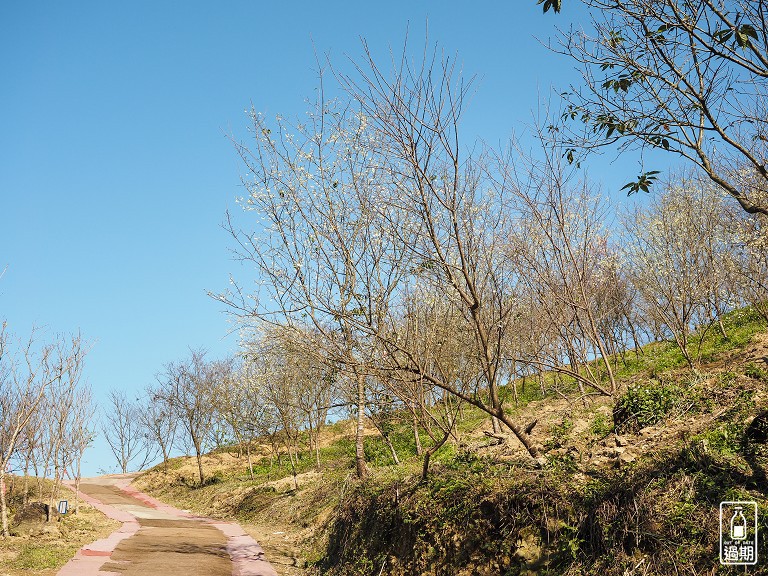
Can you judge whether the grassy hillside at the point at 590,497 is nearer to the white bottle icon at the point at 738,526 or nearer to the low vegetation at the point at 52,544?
the white bottle icon at the point at 738,526

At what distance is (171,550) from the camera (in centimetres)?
1364

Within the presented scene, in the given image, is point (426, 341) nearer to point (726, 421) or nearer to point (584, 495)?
point (584, 495)

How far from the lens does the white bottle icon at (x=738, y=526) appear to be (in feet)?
14.9

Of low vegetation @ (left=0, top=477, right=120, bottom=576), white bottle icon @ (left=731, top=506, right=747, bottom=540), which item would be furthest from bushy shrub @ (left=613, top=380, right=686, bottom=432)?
low vegetation @ (left=0, top=477, right=120, bottom=576)

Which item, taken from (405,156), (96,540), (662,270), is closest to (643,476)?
(405,156)

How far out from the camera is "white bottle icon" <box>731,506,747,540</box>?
14.9ft

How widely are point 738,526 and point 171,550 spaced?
12683 millimetres

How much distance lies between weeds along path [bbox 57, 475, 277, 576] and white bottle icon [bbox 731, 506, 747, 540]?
358 inches

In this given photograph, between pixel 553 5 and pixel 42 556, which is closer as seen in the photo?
pixel 553 5

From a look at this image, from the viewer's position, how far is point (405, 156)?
6.55 metres

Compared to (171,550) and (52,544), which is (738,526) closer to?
(171,550)

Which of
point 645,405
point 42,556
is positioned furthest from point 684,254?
point 42,556

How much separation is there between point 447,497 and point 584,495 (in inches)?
82.1

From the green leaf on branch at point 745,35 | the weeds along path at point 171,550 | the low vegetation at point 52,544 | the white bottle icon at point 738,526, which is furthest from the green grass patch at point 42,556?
the green leaf on branch at point 745,35
